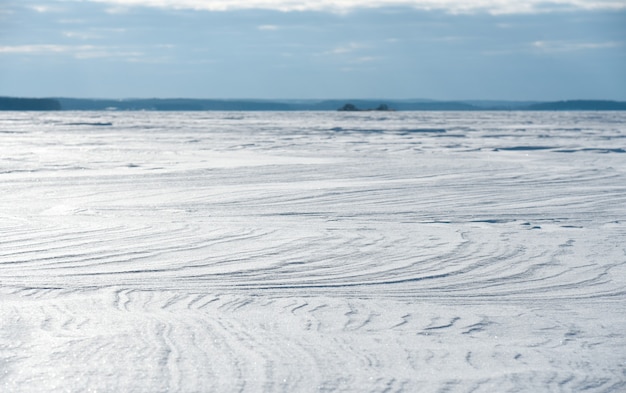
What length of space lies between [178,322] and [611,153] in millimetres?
13654

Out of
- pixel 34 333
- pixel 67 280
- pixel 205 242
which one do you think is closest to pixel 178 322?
pixel 34 333

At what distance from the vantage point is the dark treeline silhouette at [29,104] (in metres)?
114

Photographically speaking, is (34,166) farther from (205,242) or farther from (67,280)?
(67,280)

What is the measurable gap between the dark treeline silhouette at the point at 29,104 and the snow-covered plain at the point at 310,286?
110 m

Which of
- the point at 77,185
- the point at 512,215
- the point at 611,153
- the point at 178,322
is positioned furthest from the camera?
the point at 611,153

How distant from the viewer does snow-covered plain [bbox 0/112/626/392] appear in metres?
3.45

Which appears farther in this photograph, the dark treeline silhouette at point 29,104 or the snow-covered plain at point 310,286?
the dark treeline silhouette at point 29,104

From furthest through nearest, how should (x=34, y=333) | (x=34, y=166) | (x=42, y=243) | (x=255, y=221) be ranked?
(x=34, y=166), (x=255, y=221), (x=42, y=243), (x=34, y=333)

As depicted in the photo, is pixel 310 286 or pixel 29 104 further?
pixel 29 104

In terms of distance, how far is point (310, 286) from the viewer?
194 inches

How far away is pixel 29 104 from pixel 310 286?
11815cm

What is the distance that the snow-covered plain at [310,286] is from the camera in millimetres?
3451

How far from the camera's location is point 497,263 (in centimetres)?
562

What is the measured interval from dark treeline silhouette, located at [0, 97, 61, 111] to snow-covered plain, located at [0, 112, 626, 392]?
110 meters
